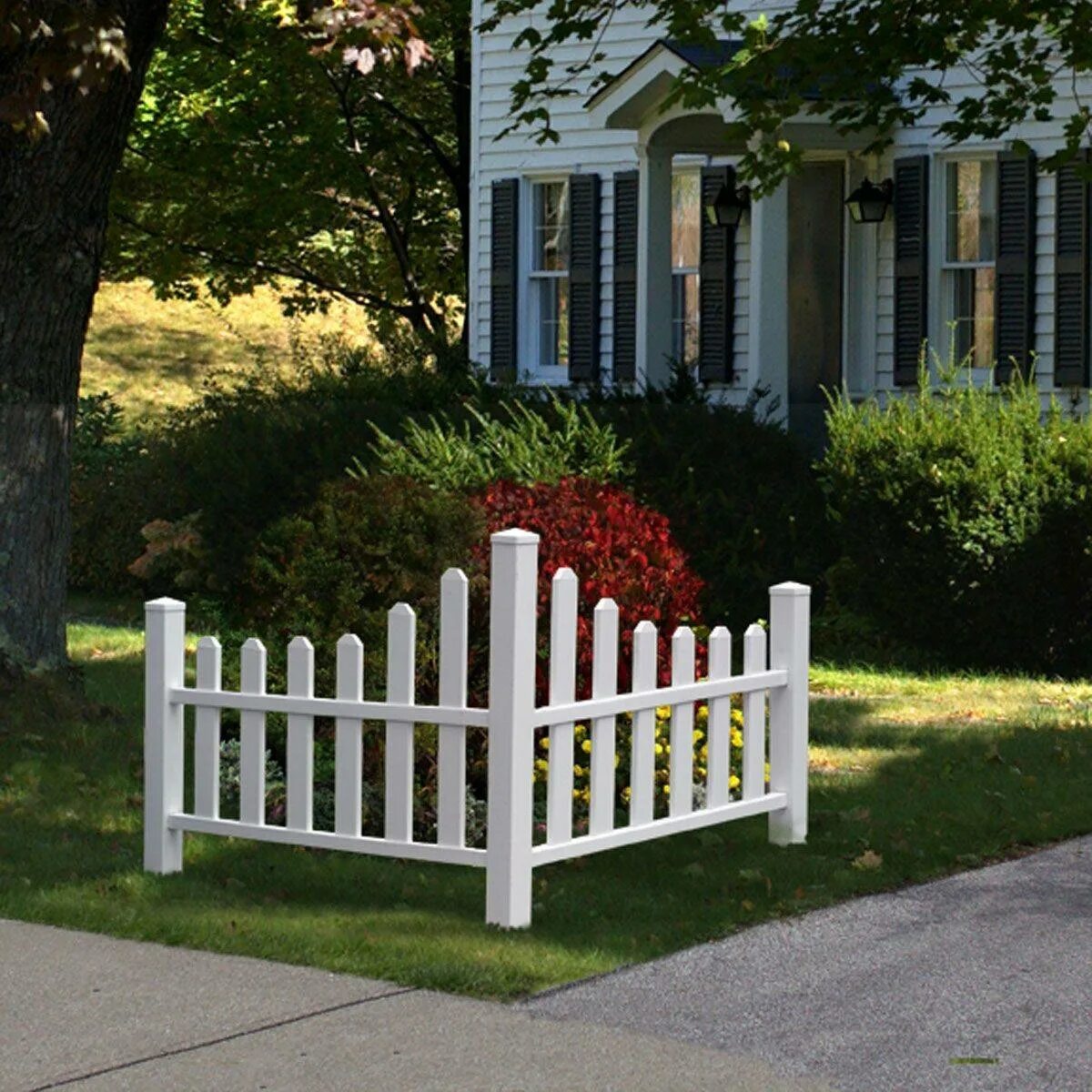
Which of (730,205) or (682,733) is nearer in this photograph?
(682,733)

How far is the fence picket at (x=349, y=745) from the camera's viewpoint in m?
7.37

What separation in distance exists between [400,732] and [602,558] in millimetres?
2149

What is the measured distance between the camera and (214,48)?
28.1 m

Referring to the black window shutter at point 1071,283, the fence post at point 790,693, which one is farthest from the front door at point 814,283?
the fence post at point 790,693

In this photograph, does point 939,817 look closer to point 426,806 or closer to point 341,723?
point 426,806

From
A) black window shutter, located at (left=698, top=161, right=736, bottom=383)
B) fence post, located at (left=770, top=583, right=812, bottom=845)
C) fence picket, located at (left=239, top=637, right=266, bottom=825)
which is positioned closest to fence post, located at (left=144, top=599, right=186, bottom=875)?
fence picket, located at (left=239, top=637, right=266, bottom=825)

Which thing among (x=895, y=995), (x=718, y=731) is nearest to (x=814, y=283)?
(x=718, y=731)

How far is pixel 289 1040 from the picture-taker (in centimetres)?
582

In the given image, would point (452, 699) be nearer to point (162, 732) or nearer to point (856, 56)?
point (162, 732)

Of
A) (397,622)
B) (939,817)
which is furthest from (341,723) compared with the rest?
(939,817)

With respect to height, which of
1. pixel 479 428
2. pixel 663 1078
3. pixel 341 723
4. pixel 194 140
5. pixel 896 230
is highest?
pixel 194 140

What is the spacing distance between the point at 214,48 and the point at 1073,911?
2265 centimetres

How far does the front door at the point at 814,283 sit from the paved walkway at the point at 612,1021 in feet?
44.6

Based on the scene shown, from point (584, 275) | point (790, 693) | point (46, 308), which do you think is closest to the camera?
point (790, 693)
